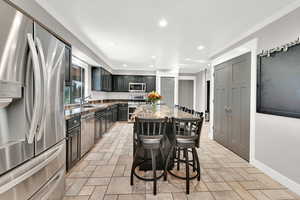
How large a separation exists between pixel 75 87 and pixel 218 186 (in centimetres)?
406

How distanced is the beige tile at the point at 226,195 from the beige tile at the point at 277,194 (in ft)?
1.44

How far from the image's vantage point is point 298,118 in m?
2.04

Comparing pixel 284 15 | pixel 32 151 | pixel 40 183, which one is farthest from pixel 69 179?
pixel 284 15

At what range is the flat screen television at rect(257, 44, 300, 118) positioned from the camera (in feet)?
6.84

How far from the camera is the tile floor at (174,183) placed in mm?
1987

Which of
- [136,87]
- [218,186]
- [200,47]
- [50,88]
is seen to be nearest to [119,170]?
[218,186]

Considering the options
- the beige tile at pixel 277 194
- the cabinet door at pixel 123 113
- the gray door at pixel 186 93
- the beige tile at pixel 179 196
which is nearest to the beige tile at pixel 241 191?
the beige tile at pixel 277 194

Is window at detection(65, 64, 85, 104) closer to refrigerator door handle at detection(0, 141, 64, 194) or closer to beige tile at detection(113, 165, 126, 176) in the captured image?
beige tile at detection(113, 165, 126, 176)

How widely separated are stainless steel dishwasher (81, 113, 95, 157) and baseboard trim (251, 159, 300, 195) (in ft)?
10.8

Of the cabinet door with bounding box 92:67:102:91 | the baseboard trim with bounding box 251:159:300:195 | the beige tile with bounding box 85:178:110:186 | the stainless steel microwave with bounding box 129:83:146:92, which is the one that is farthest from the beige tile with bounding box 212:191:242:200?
the stainless steel microwave with bounding box 129:83:146:92

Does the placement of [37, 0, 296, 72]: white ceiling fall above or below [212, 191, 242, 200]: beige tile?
above

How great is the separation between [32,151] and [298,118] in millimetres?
3030

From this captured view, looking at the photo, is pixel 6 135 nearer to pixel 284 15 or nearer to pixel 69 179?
pixel 69 179

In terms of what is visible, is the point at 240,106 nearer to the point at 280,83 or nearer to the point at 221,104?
the point at 221,104
